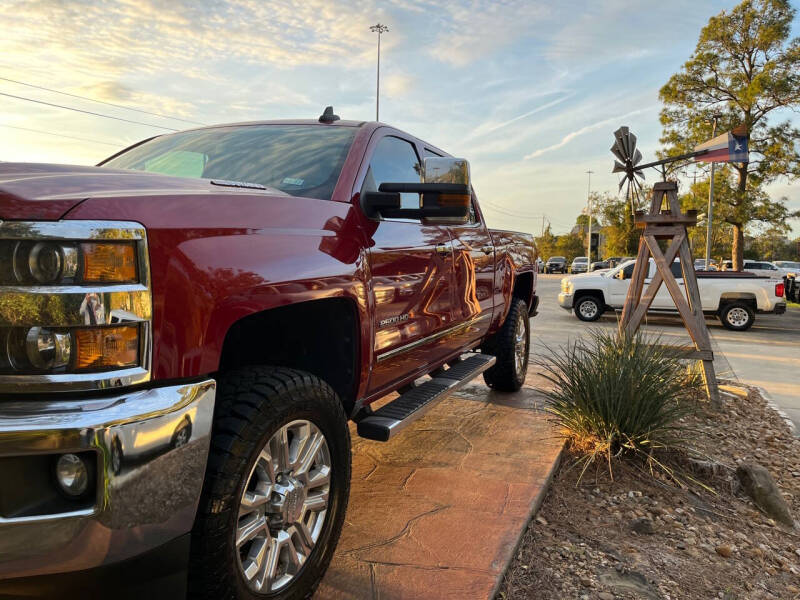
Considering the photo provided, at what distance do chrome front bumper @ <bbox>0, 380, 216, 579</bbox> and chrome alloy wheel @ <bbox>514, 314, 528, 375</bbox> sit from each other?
13.3 ft

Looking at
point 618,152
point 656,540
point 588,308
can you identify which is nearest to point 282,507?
point 656,540

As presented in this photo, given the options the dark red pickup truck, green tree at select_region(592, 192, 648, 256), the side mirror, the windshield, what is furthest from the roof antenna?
green tree at select_region(592, 192, 648, 256)

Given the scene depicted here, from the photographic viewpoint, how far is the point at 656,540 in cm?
297

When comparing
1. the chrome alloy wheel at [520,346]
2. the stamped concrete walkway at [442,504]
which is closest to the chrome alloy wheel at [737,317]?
the chrome alloy wheel at [520,346]

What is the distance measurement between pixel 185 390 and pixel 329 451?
741mm

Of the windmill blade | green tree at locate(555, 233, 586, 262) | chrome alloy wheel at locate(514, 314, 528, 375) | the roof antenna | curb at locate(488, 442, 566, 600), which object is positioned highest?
green tree at locate(555, 233, 586, 262)

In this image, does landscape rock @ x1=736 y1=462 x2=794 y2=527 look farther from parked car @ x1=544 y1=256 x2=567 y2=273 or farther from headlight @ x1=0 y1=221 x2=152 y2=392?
parked car @ x1=544 y1=256 x2=567 y2=273

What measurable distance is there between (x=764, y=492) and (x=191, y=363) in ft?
11.3

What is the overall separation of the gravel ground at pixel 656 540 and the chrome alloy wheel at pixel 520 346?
1.60 meters

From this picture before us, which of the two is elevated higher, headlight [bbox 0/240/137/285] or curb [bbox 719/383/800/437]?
headlight [bbox 0/240/137/285]

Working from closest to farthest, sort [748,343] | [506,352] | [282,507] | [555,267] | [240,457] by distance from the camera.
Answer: [240,457] < [282,507] < [506,352] < [748,343] < [555,267]

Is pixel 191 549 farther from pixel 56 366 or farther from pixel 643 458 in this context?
pixel 643 458

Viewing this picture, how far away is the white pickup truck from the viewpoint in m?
13.0

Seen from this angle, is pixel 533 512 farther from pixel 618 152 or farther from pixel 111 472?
pixel 618 152
